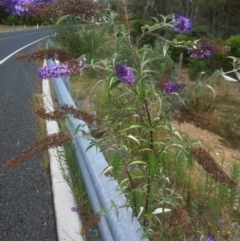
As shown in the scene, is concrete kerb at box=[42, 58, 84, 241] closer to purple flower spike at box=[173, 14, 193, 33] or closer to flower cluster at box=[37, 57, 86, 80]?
flower cluster at box=[37, 57, 86, 80]

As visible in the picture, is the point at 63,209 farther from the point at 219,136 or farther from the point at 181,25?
the point at 219,136

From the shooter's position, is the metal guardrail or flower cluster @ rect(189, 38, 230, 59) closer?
the metal guardrail

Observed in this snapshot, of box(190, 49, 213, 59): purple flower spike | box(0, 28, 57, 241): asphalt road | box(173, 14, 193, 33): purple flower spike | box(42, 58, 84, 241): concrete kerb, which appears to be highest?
box(173, 14, 193, 33): purple flower spike

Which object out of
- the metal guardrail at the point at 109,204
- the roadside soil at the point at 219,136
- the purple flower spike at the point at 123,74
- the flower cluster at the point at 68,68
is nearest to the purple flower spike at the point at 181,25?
the purple flower spike at the point at 123,74

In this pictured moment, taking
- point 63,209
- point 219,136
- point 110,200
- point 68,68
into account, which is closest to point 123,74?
point 68,68

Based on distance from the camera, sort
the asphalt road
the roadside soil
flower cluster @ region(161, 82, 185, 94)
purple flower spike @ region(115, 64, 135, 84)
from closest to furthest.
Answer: purple flower spike @ region(115, 64, 135, 84) → flower cluster @ region(161, 82, 185, 94) → the asphalt road → the roadside soil

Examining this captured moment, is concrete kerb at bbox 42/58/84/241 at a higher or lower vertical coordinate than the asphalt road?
higher

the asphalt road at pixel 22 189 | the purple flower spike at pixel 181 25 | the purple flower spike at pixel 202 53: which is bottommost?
the asphalt road at pixel 22 189

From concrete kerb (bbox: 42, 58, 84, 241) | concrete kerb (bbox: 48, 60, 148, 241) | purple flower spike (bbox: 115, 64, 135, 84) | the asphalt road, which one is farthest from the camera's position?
the asphalt road

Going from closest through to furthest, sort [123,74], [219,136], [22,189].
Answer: [123,74]
[22,189]
[219,136]

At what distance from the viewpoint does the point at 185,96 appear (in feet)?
8.88

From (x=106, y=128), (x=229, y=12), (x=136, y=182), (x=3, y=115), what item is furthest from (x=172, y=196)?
(x=229, y=12)

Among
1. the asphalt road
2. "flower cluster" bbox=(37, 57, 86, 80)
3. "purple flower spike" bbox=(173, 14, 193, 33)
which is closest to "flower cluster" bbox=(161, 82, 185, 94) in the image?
"purple flower spike" bbox=(173, 14, 193, 33)

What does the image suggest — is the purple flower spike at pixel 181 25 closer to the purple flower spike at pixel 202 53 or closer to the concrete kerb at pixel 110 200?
the purple flower spike at pixel 202 53
